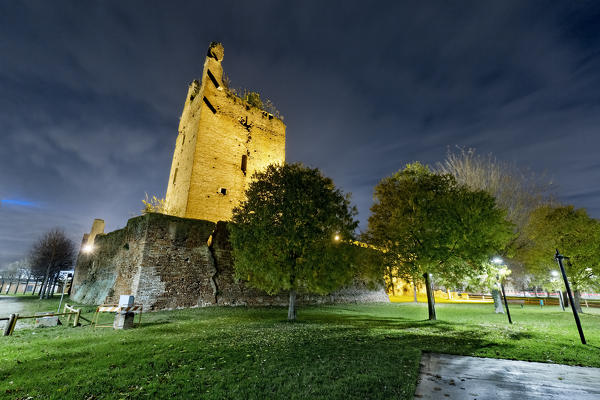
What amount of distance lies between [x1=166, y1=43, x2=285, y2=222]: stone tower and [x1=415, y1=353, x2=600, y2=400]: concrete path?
69.7 feet

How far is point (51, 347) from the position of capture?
712 cm

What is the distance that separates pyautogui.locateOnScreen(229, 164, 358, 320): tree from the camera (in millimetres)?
13031

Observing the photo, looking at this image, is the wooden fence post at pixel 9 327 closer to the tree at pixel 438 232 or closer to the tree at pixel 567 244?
the tree at pixel 438 232

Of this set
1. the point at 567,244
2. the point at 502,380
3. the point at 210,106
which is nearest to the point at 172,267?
the point at 502,380

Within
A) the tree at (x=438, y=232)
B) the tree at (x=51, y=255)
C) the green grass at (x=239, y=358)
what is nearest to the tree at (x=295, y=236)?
the tree at (x=438, y=232)

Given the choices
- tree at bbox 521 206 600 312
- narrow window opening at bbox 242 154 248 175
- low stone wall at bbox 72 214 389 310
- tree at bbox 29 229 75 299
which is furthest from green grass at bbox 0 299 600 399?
tree at bbox 29 229 75 299

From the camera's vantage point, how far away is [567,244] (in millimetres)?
18094

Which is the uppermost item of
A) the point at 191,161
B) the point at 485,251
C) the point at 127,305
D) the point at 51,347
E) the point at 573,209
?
the point at 191,161

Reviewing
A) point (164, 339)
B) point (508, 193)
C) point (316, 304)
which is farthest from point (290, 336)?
point (508, 193)

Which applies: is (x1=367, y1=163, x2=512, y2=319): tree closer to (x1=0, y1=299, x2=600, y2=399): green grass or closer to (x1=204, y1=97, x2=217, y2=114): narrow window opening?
(x1=0, y1=299, x2=600, y2=399): green grass

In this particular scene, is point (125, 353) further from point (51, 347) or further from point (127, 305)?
point (127, 305)

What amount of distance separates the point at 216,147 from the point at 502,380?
25.2m

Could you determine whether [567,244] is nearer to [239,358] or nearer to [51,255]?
[239,358]

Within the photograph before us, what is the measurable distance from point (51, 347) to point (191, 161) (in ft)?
63.2
